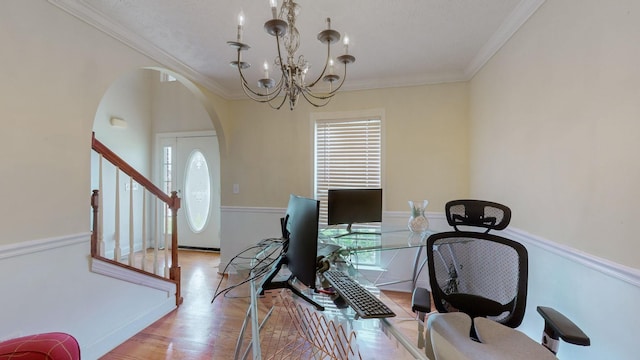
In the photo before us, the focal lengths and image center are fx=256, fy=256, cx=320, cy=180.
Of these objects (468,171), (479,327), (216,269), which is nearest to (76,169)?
(216,269)

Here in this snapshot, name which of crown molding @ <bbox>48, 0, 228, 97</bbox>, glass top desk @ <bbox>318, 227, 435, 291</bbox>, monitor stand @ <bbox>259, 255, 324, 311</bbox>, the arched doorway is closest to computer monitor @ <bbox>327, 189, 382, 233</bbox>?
glass top desk @ <bbox>318, 227, 435, 291</bbox>

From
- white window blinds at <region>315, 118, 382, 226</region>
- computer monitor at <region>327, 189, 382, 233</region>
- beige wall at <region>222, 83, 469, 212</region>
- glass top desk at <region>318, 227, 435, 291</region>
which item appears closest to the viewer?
glass top desk at <region>318, 227, 435, 291</region>

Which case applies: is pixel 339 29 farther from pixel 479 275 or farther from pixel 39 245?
pixel 39 245

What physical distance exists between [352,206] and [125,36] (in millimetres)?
2348

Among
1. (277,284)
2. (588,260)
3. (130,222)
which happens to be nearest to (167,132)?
(130,222)

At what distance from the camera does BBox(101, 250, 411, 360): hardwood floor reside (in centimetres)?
187

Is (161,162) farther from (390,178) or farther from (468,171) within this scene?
(468,171)

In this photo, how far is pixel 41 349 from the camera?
995 millimetres

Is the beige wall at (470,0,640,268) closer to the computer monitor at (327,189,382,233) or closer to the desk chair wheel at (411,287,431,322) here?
the desk chair wheel at (411,287,431,322)

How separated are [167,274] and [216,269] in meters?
0.99

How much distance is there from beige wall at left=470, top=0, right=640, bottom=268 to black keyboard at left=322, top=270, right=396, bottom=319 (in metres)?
0.99

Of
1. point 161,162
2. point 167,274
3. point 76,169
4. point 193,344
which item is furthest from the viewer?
point 161,162

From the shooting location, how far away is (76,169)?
172cm

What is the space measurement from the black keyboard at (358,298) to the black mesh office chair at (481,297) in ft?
0.98
